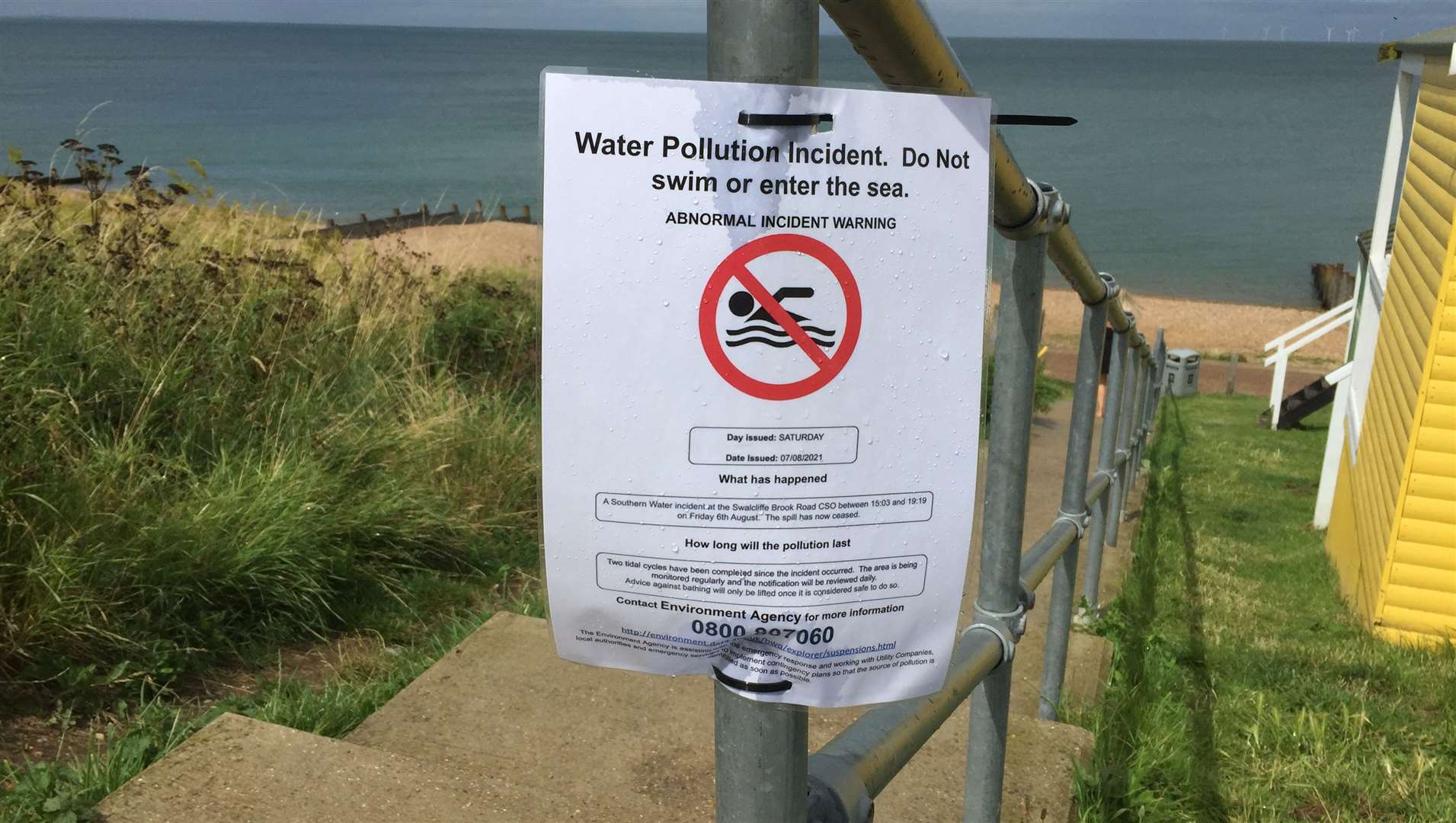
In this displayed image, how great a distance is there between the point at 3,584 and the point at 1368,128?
11047 centimetres

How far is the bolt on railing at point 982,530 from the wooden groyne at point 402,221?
6.47 meters

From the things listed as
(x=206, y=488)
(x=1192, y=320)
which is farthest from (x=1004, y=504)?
(x=1192, y=320)

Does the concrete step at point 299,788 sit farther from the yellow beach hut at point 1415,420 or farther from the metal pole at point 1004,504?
the yellow beach hut at point 1415,420

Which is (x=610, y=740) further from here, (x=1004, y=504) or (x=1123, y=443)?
(x=1123, y=443)

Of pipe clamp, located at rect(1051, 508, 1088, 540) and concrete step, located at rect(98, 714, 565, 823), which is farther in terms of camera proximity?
pipe clamp, located at rect(1051, 508, 1088, 540)

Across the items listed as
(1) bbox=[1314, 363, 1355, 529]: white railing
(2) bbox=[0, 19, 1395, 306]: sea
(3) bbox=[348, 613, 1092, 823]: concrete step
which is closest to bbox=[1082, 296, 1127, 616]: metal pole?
(2) bbox=[0, 19, 1395, 306]: sea

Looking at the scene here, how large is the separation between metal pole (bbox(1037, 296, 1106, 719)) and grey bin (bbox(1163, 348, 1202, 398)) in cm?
1980

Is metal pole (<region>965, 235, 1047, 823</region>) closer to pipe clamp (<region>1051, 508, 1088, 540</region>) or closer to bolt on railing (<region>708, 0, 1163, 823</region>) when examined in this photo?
bolt on railing (<region>708, 0, 1163, 823</region>)

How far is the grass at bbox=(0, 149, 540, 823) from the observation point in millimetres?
3189

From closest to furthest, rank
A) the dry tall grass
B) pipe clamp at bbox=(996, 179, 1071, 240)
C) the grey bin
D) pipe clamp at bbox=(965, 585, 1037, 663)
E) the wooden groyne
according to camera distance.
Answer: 1. pipe clamp at bbox=(996, 179, 1071, 240)
2. pipe clamp at bbox=(965, 585, 1037, 663)
3. the dry tall grass
4. the wooden groyne
5. the grey bin

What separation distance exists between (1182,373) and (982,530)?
21.4 m

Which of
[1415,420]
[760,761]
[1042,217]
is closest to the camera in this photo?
[760,761]

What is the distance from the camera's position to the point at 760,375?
0.98 meters

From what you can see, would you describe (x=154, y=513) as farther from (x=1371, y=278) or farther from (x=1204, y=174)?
(x=1204, y=174)
